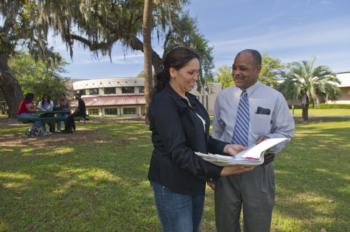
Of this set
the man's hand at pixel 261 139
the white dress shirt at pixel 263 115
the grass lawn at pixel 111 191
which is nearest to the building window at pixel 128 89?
the grass lawn at pixel 111 191

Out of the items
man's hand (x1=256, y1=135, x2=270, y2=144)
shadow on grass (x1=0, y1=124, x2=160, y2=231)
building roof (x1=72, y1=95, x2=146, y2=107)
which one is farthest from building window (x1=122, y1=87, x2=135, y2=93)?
man's hand (x1=256, y1=135, x2=270, y2=144)

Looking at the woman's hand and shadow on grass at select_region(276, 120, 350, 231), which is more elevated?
the woman's hand

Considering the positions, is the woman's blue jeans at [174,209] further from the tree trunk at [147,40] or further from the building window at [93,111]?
the building window at [93,111]

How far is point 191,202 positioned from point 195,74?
30.1 inches

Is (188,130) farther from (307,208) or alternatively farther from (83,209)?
(307,208)

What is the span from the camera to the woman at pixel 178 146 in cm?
189

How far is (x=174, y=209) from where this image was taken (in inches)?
79.8

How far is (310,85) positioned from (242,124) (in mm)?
18815

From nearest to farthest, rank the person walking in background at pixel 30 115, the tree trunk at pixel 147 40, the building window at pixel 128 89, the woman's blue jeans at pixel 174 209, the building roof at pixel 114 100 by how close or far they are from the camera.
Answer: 1. the woman's blue jeans at pixel 174 209
2. the person walking in background at pixel 30 115
3. the tree trunk at pixel 147 40
4. the building roof at pixel 114 100
5. the building window at pixel 128 89

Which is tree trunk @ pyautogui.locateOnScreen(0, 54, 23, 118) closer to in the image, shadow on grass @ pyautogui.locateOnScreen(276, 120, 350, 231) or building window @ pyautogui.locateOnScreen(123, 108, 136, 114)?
shadow on grass @ pyautogui.locateOnScreen(276, 120, 350, 231)

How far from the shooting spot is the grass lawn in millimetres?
3787

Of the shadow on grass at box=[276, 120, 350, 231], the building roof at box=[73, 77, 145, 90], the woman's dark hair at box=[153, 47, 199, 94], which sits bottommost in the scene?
the shadow on grass at box=[276, 120, 350, 231]

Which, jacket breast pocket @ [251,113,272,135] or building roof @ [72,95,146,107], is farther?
building roof @ [72,95,146,107]

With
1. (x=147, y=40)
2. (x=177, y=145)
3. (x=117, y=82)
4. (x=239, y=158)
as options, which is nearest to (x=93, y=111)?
(x=117, y=82)
